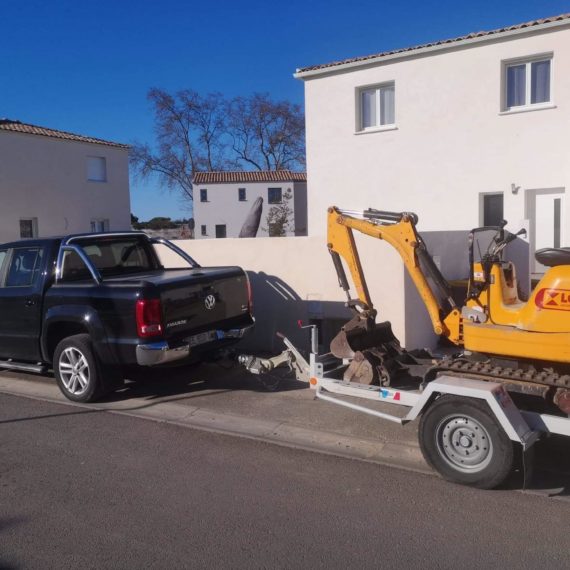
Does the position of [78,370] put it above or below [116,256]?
below

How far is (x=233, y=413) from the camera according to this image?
6898 mm

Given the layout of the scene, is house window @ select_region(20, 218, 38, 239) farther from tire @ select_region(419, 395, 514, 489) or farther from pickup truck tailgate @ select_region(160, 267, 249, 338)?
tire @ select_region(419, 395, 514, 489)

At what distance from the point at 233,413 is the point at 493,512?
316 cm

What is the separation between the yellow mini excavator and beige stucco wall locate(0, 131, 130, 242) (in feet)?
72.5

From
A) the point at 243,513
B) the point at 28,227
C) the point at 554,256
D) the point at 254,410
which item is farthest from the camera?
the point at 28,227

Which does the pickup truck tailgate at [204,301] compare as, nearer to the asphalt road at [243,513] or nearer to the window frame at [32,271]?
the asphalt road at [243,513]

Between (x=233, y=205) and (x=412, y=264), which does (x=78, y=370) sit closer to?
(x=412, y=264)

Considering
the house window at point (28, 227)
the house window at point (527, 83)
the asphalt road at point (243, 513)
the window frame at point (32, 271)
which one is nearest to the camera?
the asphalt road at point (243, 513)

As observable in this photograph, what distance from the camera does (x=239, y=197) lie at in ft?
173

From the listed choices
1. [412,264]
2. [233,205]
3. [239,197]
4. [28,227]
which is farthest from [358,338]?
[233,205]

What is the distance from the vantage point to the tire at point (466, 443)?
465 centimetres

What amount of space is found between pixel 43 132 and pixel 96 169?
9.88 feet

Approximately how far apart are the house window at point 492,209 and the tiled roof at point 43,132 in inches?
727

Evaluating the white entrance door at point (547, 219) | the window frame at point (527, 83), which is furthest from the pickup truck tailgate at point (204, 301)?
the window frame at point (527, 83)
